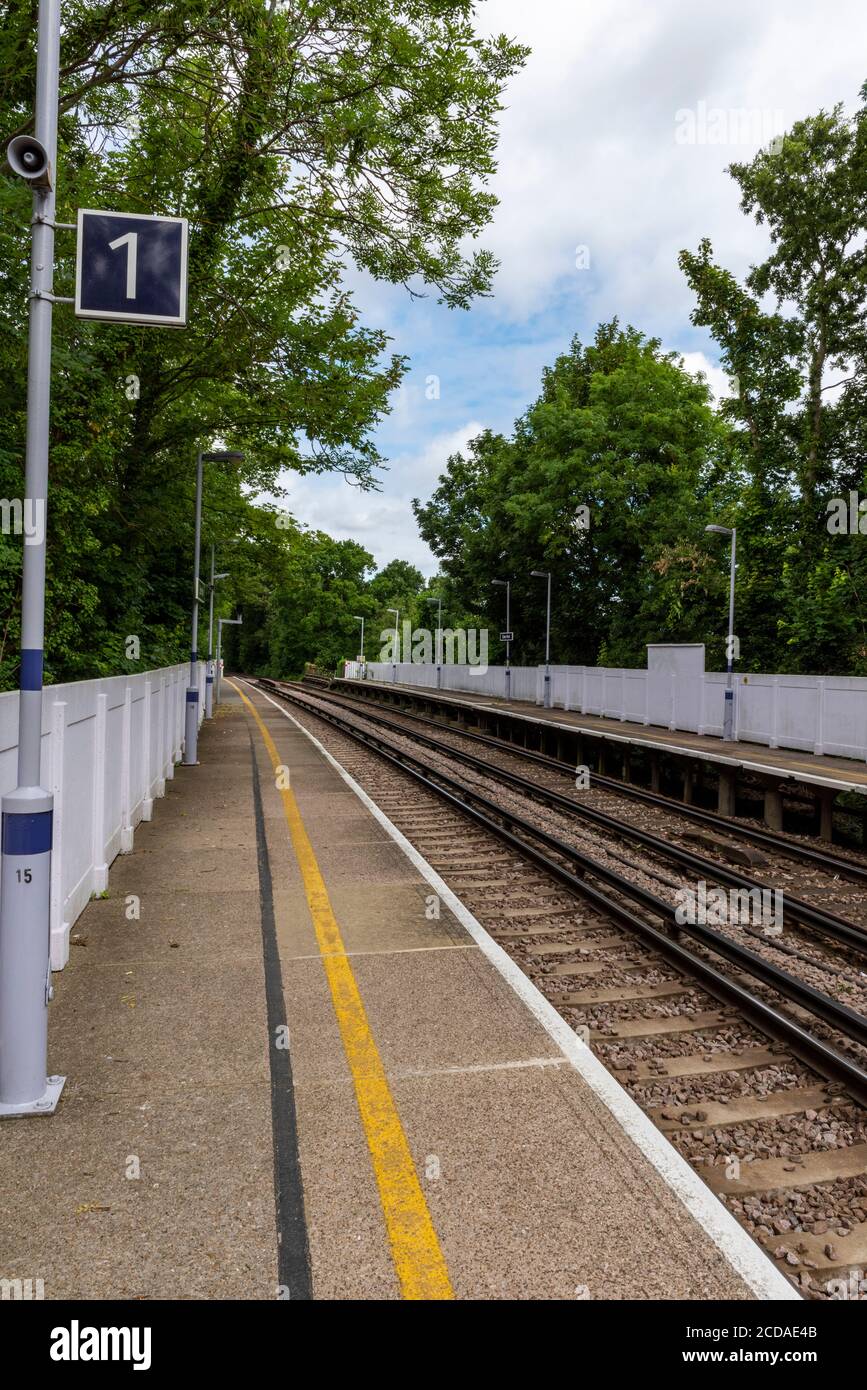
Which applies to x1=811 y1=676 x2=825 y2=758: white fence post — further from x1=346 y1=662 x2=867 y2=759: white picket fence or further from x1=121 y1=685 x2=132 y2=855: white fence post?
x1=121 y1=685 x2=132 y2=855: white fence post

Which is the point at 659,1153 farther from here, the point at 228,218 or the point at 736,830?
the point at 228,218

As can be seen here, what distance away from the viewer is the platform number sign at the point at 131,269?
407 centimetres

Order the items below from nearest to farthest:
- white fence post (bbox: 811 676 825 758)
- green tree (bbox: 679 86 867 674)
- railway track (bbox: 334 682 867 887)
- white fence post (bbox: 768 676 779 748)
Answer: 1. railway track (bbox: 334 682 867 887)
2. white fence post (bbox: 811 676 825 758)
3. white fence post (bbox: 768 676 779 748)
4. green tree (bbox: 679 86 867 674)

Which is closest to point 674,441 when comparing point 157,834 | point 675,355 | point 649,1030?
point 675,355

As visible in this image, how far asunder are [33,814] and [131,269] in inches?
104

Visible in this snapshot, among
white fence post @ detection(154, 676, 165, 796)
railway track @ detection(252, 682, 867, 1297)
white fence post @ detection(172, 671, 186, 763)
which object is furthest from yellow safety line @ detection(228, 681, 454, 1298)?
white fence post @ detection(172, 671, 186, 763)

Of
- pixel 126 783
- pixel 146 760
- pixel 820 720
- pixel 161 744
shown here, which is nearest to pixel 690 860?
pixel 126 783

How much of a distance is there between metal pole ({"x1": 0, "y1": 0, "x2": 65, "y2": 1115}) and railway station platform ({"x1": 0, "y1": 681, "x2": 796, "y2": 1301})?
0.89 ft

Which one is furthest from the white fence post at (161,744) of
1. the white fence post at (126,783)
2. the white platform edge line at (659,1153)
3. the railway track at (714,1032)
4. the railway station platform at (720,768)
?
the railway station platform at (720,768)

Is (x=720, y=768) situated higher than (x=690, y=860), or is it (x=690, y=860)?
(x=720, y=768)

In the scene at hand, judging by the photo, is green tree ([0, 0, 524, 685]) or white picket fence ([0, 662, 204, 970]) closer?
white picket fence ([0, 662, 204, 970])

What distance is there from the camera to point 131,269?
13.5ft

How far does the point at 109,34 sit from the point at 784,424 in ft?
99.3

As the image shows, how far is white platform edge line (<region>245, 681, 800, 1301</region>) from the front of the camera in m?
2.81
